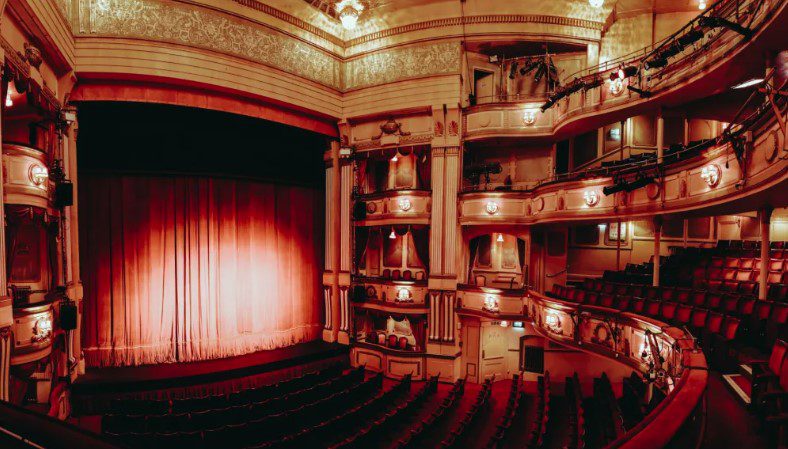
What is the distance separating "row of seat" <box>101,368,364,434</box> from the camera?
19.7 ft

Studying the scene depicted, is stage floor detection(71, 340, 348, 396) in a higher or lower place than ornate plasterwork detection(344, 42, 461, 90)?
lower

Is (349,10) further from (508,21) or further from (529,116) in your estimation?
(529,116)

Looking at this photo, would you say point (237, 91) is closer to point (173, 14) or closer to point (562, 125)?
point (173, 14)

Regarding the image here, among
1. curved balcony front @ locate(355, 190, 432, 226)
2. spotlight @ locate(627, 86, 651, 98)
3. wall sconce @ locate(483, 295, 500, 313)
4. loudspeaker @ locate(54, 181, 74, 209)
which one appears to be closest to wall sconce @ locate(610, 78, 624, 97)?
spotlight @ locate(627, 86, 651, 98)

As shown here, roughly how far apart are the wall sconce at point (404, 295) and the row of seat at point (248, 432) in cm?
304

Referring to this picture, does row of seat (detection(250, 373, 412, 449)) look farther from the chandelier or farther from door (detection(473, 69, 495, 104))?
the chandelier

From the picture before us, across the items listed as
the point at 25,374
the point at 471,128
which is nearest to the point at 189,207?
the point at 25,374

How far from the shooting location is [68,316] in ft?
21.2

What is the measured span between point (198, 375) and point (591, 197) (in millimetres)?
8471

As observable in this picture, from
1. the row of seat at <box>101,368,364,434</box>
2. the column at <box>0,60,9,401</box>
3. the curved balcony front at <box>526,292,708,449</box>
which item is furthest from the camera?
the row of seat at <box>101,368,364,434</box>

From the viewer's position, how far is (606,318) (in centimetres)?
641

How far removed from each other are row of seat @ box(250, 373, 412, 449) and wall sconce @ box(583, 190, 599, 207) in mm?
5296

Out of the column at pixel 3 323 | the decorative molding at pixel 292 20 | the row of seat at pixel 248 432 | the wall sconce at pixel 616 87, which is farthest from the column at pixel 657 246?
the column at pixel 3 323

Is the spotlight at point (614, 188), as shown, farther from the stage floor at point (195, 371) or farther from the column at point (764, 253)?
the stage floor at point (195, 371)
